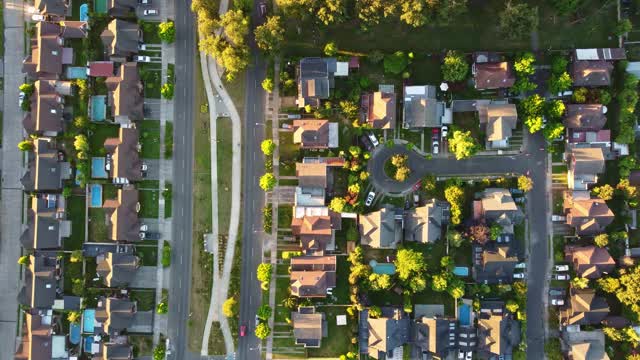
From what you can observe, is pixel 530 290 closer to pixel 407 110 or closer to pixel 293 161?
pixel 407 110

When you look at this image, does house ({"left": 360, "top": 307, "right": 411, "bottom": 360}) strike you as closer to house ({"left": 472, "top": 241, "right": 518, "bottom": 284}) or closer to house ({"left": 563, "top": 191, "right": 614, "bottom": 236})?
house ({"left": 472, "top": 241, "right": 518, "bottom": 284})

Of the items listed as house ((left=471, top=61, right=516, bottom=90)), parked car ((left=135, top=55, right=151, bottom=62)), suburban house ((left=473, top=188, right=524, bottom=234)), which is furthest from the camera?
parked car ((left=135, top=55, right=151, bottom=62))

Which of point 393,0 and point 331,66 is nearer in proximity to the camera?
point 393,0

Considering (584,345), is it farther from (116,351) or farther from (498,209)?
(116,351)

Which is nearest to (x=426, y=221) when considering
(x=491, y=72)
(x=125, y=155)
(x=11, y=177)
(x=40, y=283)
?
(x=491, y=72)

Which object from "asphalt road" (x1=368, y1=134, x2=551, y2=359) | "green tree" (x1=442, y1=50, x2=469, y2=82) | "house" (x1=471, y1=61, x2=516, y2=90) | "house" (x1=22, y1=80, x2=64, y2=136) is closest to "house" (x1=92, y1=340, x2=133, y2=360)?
"house" (x1=22, y1=80, x2=64, y2=136)

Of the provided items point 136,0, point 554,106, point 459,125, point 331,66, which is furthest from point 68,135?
point 554,106

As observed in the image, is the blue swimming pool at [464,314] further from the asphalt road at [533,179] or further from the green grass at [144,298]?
the green grass at [144,298]

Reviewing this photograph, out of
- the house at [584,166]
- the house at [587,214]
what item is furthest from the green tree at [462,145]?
the house at [587,214]
